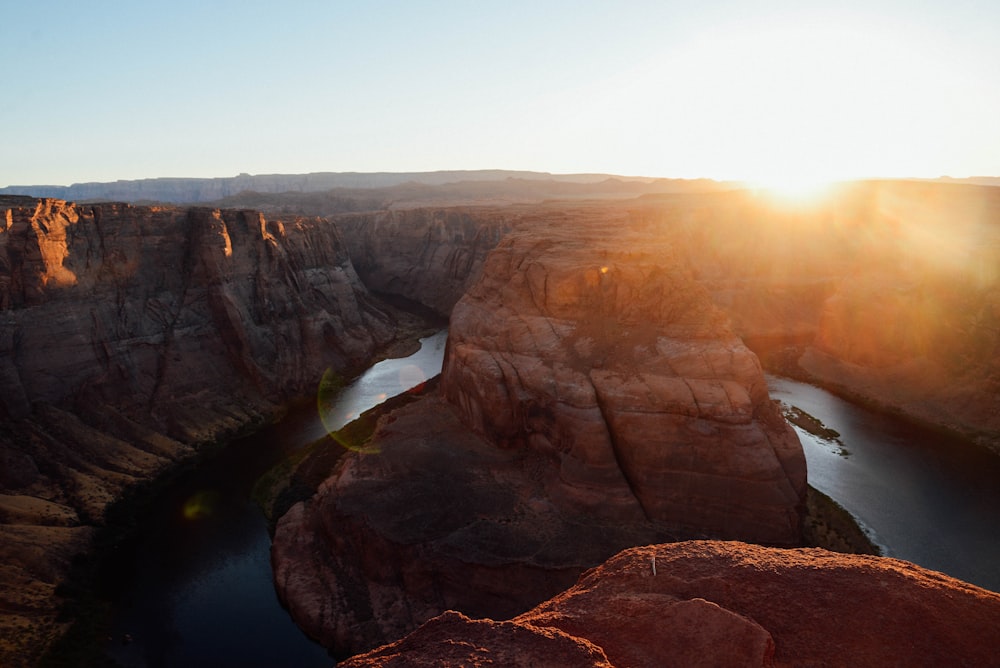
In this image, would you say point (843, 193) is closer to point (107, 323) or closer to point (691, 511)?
point (691, 511)

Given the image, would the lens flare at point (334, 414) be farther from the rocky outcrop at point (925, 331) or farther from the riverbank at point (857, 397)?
the rocky outcrop at point (925, 331)

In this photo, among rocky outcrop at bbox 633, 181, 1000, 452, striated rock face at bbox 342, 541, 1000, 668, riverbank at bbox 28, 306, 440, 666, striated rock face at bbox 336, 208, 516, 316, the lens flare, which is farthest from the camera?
striated rock face at bbox 336, 208, 516, 316

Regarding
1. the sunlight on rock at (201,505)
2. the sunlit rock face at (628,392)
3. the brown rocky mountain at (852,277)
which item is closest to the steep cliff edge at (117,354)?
the sunlight on rock at (201,505)

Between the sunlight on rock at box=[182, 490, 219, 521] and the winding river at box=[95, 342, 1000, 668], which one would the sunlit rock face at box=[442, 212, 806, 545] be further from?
the sunlight on rock at box=[182, 490, 219, 521]

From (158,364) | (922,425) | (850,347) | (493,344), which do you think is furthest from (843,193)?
(158,364)

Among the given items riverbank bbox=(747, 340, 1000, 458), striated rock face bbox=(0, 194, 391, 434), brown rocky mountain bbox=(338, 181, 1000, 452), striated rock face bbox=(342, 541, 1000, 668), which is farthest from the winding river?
striated rock face bbox=(342, 541, 1000, 668)

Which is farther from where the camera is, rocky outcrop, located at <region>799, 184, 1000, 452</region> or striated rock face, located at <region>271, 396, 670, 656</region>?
rocky outcrop, located at <region>799, 184, 1000, 452</region>
